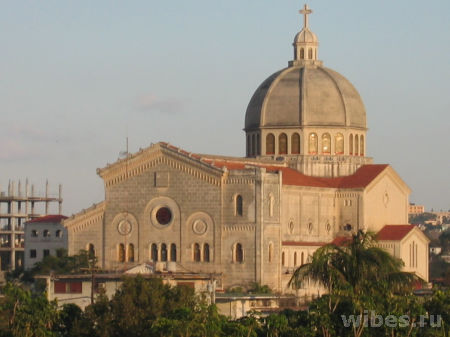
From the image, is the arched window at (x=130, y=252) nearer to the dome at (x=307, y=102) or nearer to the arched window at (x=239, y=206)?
the arched window at (x=239, y=206)

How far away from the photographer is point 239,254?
A: 11156cm

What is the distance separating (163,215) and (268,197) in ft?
25.7

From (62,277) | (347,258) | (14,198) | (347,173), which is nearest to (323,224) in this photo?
(347,173)

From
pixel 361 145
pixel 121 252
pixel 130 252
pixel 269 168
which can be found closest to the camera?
pixel 130 252

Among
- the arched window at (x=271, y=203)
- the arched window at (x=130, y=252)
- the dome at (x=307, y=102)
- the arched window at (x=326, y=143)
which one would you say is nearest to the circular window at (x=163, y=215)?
the arched window at (x=130, y=252)

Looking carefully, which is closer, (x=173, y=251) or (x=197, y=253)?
Result: (x=197, y=253)

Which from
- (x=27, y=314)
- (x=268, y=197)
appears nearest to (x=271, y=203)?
(x=268, y=197)

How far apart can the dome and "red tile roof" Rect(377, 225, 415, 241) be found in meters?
7.95

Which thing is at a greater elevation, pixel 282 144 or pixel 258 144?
pixel 258 144

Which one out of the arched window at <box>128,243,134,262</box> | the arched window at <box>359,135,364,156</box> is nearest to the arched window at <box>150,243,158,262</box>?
the arched window at <box>128,243,134,262</box>

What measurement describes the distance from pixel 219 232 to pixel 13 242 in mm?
45963

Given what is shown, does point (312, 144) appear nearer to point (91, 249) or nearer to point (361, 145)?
point (361, 145)

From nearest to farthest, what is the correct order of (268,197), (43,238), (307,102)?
(268,197)
(307,102)
(43,238)

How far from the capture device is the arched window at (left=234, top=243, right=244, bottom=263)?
11144 centimetres
